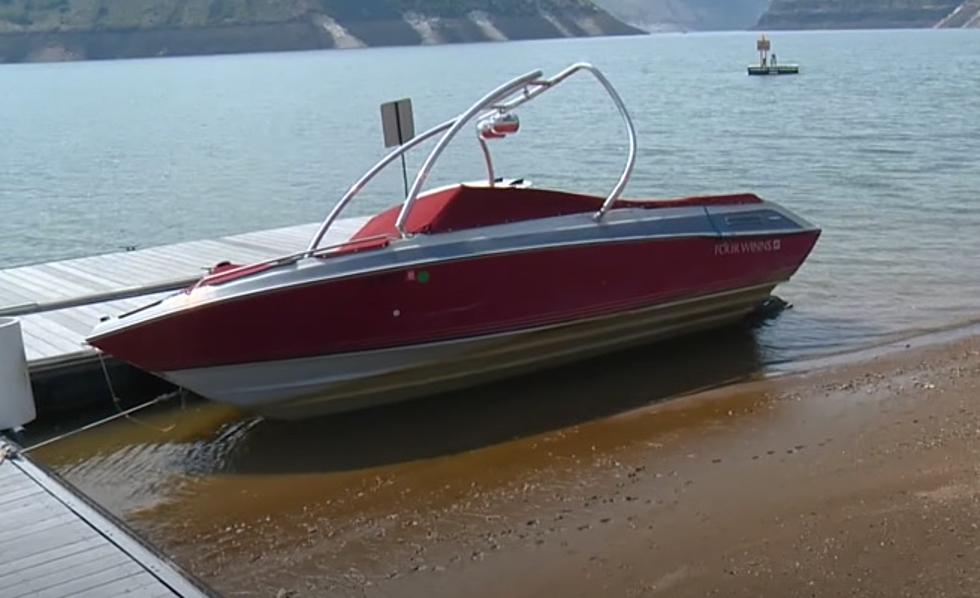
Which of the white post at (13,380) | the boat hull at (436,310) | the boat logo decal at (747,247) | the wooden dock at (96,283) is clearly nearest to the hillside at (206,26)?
the wooden dock at (96,283)

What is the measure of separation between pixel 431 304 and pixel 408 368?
22.8 inches

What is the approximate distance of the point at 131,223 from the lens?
73.9 ft

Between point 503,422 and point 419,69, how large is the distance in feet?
292

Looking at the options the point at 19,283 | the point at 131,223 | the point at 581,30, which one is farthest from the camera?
the point at 581,30

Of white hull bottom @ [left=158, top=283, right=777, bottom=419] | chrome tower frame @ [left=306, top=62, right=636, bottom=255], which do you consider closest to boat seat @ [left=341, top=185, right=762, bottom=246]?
chrome tower frame @ [left=306, top=62, right=636, bottom=255]

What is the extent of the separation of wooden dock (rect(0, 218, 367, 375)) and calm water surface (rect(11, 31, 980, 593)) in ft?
2.91

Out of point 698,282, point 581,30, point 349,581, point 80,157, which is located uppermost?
point 581,30

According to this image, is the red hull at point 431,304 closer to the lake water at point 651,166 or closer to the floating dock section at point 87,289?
the floating dock section at point 87,289

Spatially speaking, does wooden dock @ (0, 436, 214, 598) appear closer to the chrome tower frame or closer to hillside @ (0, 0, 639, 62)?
the chrome tower frame

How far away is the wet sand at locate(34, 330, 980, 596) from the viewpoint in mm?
5875

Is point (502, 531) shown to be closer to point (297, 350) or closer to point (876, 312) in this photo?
point (297, 350)

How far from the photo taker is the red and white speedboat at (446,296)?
7801 millimetres

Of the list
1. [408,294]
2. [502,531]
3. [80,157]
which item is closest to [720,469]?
[502,531]

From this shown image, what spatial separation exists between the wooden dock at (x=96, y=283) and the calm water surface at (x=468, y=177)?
886 mm
